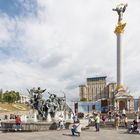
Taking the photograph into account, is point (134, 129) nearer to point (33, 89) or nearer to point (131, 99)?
point (33, 89)

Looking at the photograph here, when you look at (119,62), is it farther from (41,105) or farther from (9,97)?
(9,97)

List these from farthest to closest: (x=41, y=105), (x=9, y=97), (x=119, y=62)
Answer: (x=9, y=97)
(x=119, y=62)
(x=41, y=105)

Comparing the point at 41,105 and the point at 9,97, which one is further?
the point at 9,97

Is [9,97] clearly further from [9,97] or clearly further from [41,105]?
[41,105]

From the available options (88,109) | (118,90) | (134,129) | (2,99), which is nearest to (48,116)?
(134,129)

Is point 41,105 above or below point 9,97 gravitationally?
below

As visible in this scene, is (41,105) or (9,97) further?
(9,97)

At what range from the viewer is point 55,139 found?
21297 millimetres

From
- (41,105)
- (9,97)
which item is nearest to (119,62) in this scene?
(41,105)

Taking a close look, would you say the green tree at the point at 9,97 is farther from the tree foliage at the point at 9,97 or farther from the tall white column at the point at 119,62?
the tall white column at the point at 119,62

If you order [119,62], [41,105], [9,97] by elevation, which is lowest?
[41,105]

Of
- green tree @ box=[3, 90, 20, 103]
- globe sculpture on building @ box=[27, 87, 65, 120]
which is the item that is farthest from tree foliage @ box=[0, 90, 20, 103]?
globe sculpture on building @ box=[27, 87, 65, 120]

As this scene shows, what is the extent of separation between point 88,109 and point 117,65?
54.5 feet

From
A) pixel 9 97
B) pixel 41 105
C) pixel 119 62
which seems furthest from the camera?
pixel 9 97
